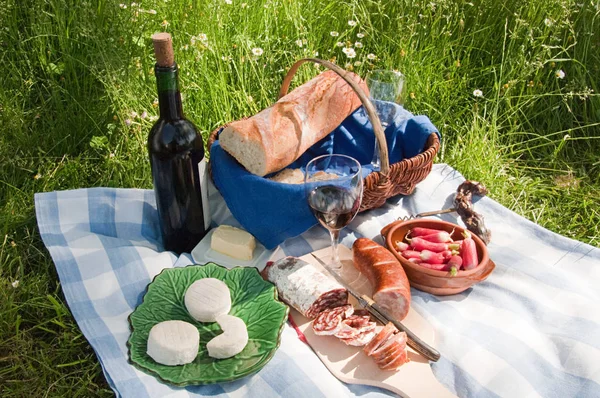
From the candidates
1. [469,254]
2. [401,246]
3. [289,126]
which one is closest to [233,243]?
[289,126]

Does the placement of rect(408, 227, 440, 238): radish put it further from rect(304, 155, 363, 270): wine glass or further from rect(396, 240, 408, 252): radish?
rect(304, 155, 363, 270): wine glass

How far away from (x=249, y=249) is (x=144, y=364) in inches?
27.2

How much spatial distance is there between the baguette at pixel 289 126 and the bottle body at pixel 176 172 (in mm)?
190

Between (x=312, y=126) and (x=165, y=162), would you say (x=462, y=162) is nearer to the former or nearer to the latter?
(x=312, y=126)

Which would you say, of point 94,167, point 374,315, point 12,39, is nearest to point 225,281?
point 374,315

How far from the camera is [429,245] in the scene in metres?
2.25

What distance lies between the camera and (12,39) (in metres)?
3.41

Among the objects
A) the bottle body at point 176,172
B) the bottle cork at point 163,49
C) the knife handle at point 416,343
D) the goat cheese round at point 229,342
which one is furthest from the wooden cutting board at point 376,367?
the bottle cork at point 163,49

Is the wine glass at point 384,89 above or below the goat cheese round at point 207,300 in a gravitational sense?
above

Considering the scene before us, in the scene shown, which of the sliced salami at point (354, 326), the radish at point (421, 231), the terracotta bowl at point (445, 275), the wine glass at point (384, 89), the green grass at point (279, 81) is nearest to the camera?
the sliced salami at point (354, 326)

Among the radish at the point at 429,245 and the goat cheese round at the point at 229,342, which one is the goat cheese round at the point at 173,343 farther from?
the radish at the point at 429,245

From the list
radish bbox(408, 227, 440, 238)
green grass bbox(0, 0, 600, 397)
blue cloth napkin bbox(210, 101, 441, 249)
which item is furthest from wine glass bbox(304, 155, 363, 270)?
green grass bbox(0, 0, 600, 397)

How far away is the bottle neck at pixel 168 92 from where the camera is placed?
1.96 m

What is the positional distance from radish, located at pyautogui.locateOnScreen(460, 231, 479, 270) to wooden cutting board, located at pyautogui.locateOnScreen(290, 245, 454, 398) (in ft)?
1.02
